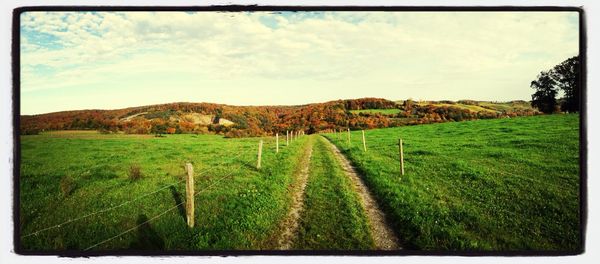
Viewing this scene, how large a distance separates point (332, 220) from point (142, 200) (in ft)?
17.8

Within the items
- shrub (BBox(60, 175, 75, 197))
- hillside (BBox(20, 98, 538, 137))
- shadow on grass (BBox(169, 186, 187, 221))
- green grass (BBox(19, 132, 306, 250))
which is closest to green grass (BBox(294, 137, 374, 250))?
green grass (BBox(19, 132, 306, 250))

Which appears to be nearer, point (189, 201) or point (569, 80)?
point (189, 201)

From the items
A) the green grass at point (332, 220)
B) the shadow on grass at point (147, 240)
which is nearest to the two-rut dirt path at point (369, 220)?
the green grass at point (332, 220)

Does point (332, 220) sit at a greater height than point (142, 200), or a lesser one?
lesser

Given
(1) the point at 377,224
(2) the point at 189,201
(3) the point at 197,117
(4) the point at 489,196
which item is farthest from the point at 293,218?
(3) the point at 197,117

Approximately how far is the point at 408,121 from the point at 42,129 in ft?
64.4

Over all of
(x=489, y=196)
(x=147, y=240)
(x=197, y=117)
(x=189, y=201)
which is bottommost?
(x=147, y=240)

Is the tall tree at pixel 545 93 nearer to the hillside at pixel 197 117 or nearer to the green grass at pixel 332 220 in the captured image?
the hillside at pixel 197 117

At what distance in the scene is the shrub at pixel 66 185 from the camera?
32.5 feet

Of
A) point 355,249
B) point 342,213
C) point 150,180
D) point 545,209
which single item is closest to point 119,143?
point 150,180

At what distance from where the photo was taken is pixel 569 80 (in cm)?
780

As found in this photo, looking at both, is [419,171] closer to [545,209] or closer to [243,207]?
[545,209]

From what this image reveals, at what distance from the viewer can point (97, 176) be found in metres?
12.3

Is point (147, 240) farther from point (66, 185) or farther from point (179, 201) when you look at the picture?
point (66, 185)
